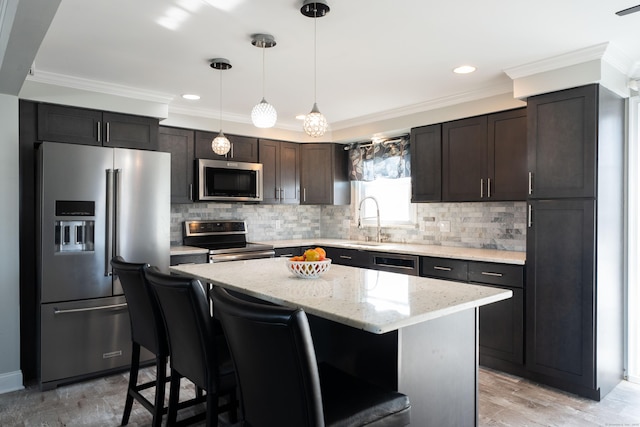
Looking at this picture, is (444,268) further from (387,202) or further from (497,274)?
(387,202)

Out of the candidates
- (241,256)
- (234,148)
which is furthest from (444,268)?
(234,148)

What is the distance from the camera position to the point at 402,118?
4504 millimetres

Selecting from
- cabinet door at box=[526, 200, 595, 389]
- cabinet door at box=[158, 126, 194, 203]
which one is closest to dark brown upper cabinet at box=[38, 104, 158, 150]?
cabinet door at box=[158, 126, 194, 203]

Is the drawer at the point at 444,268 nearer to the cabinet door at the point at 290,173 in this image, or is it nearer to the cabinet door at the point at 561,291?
the cabinet door at the point at 561,291

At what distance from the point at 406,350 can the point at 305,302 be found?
432 millimetres

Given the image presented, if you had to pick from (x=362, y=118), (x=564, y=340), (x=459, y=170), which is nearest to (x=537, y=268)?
(x=564, y=340)

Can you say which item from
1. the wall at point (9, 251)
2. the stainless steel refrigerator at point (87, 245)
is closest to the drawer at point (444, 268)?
the stainless steel refrigerator at point (87, 245)

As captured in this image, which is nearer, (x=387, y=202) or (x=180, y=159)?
(x=180, y=159)

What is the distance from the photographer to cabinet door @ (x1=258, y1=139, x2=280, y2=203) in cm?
501

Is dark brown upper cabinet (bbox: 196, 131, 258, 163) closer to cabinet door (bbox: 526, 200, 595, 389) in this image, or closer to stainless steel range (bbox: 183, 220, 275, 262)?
stainless steel range (bbox: 183, 220, 275, 262)

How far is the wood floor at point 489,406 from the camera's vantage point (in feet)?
8.66

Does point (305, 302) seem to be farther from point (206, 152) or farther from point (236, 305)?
point (206, 152)

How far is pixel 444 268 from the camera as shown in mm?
3727

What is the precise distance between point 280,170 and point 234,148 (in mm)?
628
